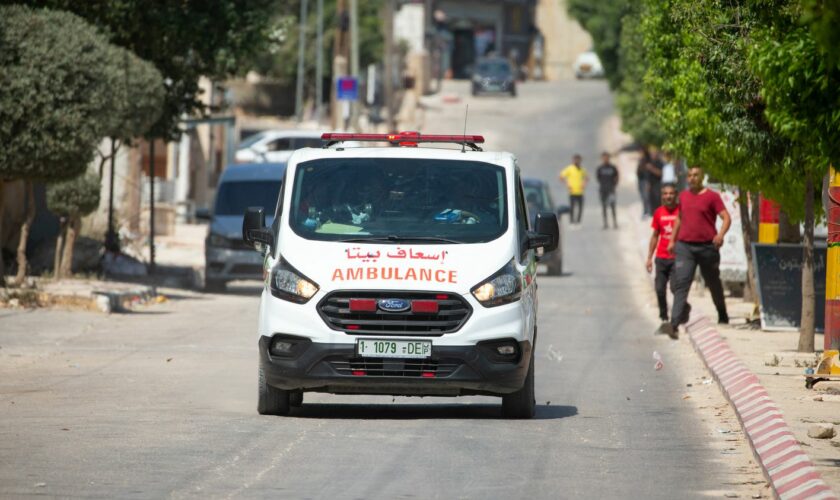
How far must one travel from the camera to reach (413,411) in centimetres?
1295

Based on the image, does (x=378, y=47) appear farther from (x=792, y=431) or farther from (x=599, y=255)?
(x=792, y=431)

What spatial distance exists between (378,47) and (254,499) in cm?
6584

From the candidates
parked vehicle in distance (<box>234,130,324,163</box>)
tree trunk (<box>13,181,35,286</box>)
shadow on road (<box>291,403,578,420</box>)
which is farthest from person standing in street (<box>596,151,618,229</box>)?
shadow on road (<box>291,403,578,420</box>)

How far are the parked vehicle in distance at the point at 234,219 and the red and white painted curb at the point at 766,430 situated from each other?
1052 cm

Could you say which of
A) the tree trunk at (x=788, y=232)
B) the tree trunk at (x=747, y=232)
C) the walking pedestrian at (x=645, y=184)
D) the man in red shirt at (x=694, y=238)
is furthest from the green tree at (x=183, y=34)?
the walking pedestrian at (x=645, y=184)

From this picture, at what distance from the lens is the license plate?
38.1ft

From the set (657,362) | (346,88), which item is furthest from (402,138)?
(346,88)

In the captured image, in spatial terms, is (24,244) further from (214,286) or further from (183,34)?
(183,34)

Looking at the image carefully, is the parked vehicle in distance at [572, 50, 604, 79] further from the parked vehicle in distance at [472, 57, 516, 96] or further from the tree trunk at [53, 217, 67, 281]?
the tree trunk at [53, 217, 67, 281]

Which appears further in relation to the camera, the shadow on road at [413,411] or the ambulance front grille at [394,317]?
the shadow on road at [413,411]

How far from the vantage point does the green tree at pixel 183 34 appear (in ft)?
88.6

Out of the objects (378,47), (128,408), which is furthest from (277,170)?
(378,47)

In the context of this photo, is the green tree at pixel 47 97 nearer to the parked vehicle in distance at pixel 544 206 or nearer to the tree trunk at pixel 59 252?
the tree trunk at pixel 59 252

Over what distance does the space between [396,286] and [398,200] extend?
0.93 metres
